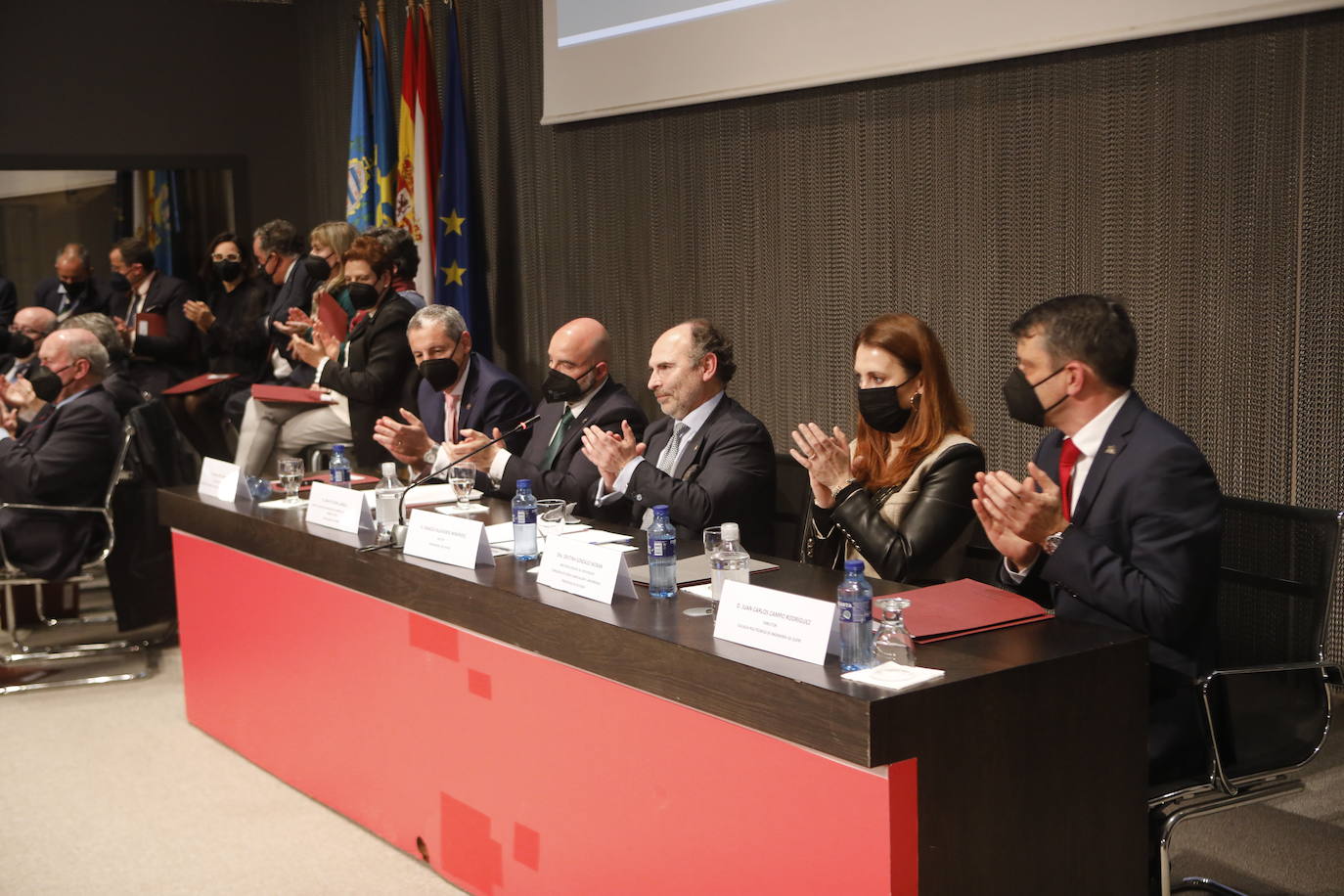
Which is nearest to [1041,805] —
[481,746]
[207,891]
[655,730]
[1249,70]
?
[655,730]

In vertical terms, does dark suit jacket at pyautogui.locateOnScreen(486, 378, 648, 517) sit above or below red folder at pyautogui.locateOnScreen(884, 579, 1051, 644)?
above

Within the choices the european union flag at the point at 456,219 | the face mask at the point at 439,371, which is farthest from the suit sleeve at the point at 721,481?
the european union flag at the point at 456,219

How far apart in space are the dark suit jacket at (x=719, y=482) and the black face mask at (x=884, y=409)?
0.41m

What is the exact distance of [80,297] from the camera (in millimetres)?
6992

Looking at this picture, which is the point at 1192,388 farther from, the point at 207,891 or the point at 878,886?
the point at 207,891

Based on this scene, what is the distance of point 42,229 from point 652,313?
4.16 meters

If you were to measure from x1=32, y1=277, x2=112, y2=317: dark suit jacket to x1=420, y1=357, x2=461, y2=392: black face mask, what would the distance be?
3639 millimetres

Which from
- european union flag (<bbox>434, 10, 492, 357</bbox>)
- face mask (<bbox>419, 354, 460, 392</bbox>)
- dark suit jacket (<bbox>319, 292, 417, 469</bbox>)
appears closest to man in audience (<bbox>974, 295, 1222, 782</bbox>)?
face mask (<bbox>419, 354, 460, 392</bbox>)

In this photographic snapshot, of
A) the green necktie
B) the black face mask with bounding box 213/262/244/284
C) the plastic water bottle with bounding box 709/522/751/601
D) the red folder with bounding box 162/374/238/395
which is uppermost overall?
the black face mask with bounding box 213/262/244/284

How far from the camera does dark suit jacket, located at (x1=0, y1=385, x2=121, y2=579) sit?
445cm

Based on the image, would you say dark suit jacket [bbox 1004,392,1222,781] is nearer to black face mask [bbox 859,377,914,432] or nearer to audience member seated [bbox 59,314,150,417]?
black face mask [bbox 859,377,914,432]

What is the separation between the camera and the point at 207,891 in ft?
9.39

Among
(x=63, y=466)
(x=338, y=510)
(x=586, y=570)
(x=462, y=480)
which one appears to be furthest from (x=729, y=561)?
(x=63, y=466)

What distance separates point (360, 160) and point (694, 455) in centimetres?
384
